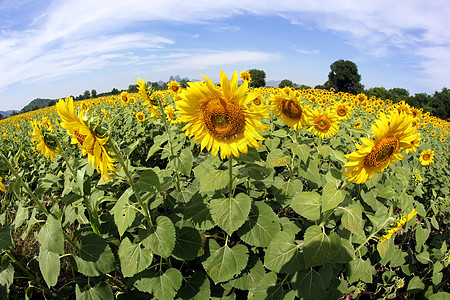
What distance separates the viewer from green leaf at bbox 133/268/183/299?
6.45 feet

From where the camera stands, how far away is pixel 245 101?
171 centimetres

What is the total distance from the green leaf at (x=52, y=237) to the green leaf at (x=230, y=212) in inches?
46.4

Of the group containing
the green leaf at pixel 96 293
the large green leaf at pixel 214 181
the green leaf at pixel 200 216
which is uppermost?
the large green leaf at pixel 214 181

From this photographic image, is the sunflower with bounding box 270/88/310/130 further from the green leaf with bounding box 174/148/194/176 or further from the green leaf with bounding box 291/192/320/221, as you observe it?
the green leaf with bounding box 174/148/194/176

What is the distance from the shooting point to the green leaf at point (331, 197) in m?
1.75

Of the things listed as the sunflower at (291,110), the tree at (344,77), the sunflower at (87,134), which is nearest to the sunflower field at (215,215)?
the sunflower at (87,134)

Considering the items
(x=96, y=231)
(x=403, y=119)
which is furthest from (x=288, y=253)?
(x=96, y=231)

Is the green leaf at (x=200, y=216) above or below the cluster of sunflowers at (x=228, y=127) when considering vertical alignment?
below

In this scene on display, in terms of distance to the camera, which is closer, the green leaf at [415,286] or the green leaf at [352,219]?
the green leaf at [352,219]

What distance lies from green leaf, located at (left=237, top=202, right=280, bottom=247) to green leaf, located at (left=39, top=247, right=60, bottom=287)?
1514 mm

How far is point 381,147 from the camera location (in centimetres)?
172

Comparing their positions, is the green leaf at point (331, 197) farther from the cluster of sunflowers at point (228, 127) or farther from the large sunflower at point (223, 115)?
the large sunflower at point (223, 115)

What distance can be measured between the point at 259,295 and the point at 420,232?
7.49ft

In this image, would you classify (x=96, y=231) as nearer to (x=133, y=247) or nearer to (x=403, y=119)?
(x=133, y=247)
